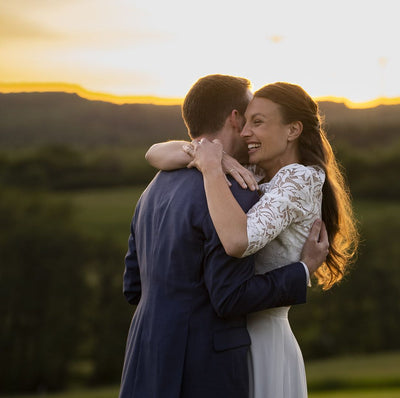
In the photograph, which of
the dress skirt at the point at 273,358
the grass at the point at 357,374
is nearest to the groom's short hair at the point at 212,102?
the dress skirt at the point at 273,358

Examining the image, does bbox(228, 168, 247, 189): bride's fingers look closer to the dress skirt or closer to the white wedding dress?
the white wedding dress

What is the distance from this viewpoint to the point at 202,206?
2186 millimetres

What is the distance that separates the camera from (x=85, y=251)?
14914 mm

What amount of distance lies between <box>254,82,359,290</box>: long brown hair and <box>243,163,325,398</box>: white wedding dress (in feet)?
0.30

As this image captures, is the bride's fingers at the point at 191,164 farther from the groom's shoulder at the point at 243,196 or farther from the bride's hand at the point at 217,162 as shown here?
the groom's shoulder at the point at 243,196

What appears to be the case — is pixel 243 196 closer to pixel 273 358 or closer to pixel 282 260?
pixel 282 260

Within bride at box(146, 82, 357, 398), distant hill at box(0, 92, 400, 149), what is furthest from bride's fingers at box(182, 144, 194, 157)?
distant hill at box(0, 92, 400, 149)

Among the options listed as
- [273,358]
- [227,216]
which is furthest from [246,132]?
[273,358]

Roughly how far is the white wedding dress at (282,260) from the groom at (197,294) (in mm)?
70

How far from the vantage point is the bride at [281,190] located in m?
2.20

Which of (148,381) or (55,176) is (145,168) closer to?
(55,176)

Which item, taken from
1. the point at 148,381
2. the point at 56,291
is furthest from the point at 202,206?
the point at 56,291

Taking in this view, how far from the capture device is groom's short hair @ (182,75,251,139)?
236 centimetres

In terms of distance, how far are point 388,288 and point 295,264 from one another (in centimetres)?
1550
